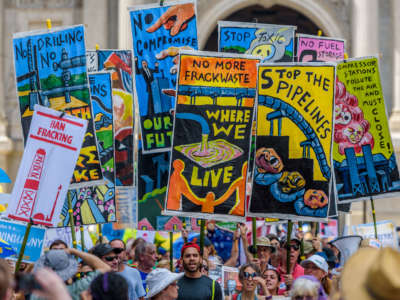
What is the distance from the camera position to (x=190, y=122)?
8.62m

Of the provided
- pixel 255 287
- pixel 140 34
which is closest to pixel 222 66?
pixel 140 34

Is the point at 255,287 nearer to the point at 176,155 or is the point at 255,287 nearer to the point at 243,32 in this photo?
the point at 176,155

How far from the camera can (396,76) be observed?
20.2m

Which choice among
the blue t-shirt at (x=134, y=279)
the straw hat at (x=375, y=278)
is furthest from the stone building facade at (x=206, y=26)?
the straw hat at (x=375, y=278)

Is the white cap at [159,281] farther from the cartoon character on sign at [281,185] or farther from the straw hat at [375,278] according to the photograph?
the cartoon character on sign at [281,185]

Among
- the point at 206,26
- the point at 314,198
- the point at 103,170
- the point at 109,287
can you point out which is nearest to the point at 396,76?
the point at 206,26

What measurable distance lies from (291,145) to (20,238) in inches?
108

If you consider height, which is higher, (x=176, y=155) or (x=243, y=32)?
(x=243, y=32)

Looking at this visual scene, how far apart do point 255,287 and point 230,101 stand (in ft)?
6.88

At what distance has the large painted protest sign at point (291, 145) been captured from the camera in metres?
8.73

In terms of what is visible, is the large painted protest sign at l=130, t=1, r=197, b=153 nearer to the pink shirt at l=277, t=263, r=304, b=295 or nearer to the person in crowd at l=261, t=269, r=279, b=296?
the pink shirt at l=277, t=263, r=304, b=295

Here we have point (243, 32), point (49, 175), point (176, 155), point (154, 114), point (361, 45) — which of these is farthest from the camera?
point (361, 45)

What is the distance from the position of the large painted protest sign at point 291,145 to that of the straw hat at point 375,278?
4.49 m

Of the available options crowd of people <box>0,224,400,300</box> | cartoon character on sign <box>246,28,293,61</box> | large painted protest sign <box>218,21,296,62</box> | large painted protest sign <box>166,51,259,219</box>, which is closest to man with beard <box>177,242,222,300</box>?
crowd of people <box>0,224,400,300</box>
